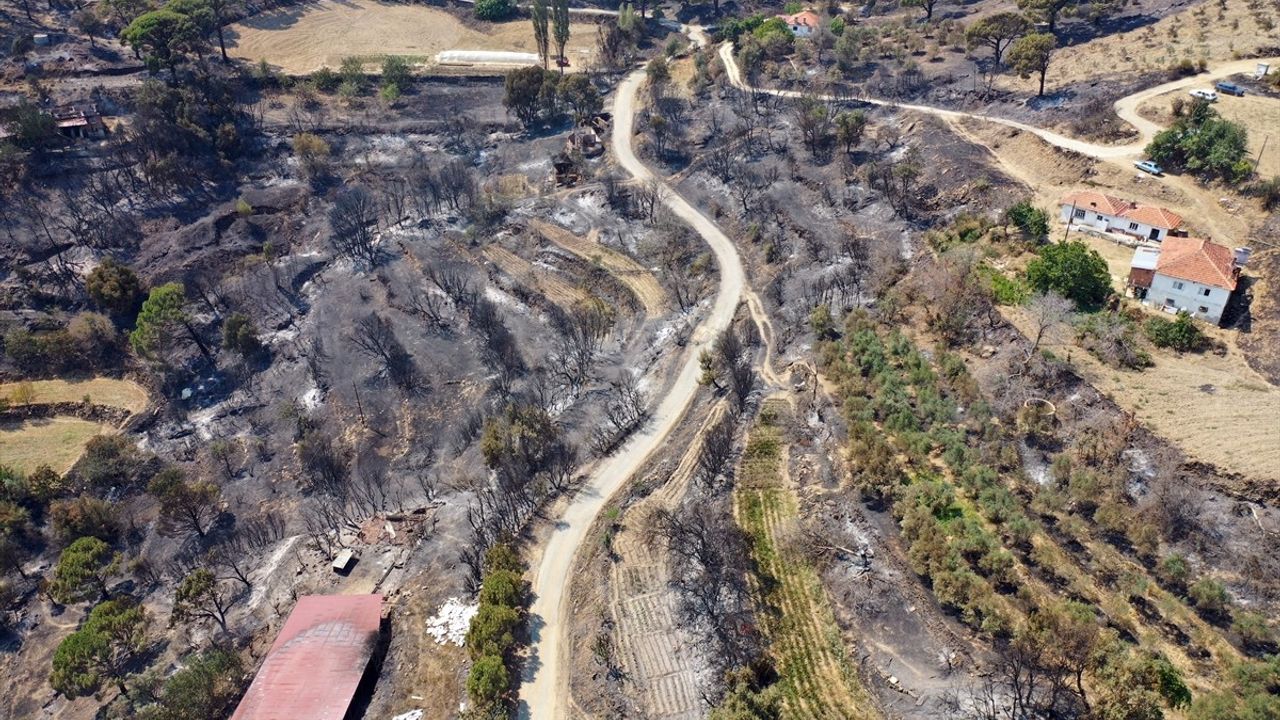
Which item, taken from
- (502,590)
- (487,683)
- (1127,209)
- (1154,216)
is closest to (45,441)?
(502,590)

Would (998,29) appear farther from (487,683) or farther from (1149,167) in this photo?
(487,683)

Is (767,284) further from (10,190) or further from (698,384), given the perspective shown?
(10,190)

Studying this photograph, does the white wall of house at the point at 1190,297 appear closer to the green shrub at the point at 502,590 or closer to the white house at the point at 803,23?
the green shrub at the point at 502,590

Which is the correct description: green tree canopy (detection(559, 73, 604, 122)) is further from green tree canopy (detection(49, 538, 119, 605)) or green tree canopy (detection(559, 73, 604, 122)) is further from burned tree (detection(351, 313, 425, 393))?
green tree canopy (detection(49, 538, 119, 605))

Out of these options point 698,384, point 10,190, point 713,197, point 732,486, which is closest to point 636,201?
point 713,197

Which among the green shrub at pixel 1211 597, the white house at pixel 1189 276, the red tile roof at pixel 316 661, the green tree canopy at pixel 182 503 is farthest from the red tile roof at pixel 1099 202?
the green tree canopy at pixel 182 503

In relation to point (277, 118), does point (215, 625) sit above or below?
below
